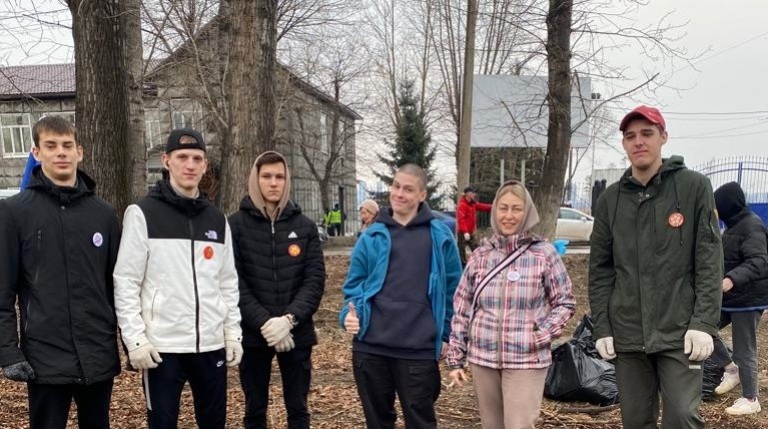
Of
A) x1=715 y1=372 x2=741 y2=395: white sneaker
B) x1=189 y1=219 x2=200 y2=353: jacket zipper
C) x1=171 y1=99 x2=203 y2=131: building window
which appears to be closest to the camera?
x1=189 y1=219 x2=200 y2=353: jacket zipper

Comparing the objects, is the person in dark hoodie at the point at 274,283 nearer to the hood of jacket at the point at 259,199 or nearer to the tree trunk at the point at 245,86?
the hood of jacket at the point at 259,199

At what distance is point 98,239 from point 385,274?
1.56m

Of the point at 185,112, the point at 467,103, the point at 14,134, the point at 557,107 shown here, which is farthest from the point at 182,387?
the point at 14,134

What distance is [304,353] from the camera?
143 inches

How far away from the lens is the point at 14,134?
100ft

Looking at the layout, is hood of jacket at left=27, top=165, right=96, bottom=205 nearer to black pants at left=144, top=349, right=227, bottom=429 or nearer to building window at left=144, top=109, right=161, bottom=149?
black pants at left=144, top=349, right=227, bottom=429

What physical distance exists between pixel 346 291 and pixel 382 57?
1211 inches

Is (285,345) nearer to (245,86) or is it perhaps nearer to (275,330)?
(275,330)

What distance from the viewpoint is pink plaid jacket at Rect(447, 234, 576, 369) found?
317 centimetres

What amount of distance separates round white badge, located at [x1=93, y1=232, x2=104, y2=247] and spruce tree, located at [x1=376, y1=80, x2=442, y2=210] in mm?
27332

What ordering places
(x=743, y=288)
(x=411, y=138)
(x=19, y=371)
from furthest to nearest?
(x=411, y=138) → (x=743, y=288) → (x=19, y=371)

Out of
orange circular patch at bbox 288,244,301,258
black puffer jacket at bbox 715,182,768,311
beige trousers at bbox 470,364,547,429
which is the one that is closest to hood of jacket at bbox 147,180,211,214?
orange circular patch at bbox 288,244,301,258

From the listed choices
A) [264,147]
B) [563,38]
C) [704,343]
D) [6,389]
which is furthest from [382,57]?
[704,343]

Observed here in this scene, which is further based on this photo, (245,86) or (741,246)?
(245,86)
